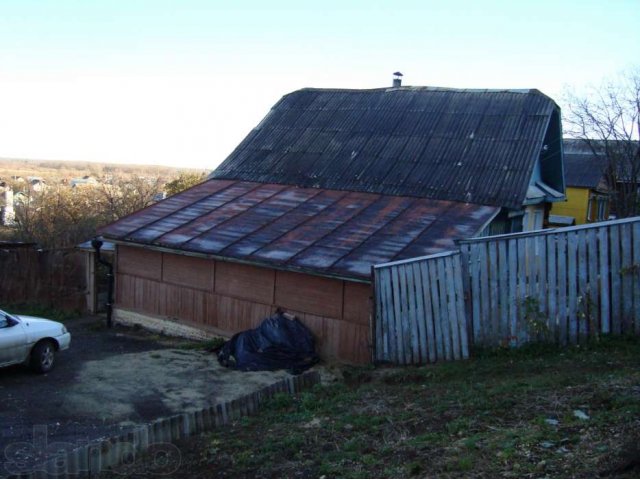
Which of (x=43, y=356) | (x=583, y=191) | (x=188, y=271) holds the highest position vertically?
(x=583, y=191)

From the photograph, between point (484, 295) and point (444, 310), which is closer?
point (484, 295)

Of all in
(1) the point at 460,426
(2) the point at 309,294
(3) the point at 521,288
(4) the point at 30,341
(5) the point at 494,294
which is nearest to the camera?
(1) the point at 460,426

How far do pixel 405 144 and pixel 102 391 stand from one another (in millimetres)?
10650

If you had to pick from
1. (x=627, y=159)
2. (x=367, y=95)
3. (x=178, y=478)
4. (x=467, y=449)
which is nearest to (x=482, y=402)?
(x=467, y=449)

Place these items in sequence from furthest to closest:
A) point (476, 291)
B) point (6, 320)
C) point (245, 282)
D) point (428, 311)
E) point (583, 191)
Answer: point (583, 191) → point (245, 282) → point (6, 320) → point (428, 311) → point (476, 291)

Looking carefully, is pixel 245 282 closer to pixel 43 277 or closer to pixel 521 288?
pixel 521 288

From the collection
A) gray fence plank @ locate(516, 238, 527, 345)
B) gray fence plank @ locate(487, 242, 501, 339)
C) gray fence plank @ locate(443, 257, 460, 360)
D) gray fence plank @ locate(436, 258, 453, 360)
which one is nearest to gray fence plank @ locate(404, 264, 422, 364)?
gray fence plank @ locate(436, 258, 453, 360)

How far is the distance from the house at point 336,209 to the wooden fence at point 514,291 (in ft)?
3.77

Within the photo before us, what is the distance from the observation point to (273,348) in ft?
40.7

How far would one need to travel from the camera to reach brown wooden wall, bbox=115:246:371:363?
1243 cm

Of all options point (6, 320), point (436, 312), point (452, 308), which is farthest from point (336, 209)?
point (6, 320)

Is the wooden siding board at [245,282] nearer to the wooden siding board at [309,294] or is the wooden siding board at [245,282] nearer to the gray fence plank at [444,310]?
the wooden siding board at [309,294]

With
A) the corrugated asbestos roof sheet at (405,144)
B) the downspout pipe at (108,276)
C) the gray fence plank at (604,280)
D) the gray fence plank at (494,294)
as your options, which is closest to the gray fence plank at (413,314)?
the gray fence plank at (494,294)

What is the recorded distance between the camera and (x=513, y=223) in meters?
15.9
